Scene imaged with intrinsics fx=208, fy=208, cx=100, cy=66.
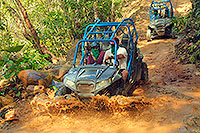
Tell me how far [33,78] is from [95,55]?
6.53 ft

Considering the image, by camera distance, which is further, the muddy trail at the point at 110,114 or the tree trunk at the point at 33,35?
the tree trunk at the point at 33,35

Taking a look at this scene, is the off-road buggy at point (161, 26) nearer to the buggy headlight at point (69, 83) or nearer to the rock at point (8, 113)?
the buggy headlight at point (69, 83)

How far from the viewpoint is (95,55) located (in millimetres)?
4812

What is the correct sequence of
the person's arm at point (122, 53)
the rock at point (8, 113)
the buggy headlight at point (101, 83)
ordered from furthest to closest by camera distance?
the person's arm at point (122, 53)
the rock at point (8, 113)
the buggy headlight at point (101, 83)

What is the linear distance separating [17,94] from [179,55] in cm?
→ 641

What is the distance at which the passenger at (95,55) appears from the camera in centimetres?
479

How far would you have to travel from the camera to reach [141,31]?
14.4 m

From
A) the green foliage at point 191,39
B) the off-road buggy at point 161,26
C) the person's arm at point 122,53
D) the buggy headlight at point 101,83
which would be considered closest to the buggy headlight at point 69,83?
the buggy headlight at point 101,83

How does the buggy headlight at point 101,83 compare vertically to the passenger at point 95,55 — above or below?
below

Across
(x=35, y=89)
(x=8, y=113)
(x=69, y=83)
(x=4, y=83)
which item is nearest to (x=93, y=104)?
(x=69, y=83)

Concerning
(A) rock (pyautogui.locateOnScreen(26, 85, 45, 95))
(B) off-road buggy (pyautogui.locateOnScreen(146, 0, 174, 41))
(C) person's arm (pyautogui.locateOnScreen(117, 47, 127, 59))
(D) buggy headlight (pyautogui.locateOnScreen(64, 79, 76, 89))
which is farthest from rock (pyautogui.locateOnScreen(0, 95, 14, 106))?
(B) off-road buggy (pyautogui.locateOnScreen(146, 0, 174, 41))

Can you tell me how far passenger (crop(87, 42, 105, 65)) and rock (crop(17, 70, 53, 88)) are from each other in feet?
5.57

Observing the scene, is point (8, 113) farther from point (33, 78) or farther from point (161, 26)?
point (161, 26)

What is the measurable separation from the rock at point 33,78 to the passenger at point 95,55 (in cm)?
170
